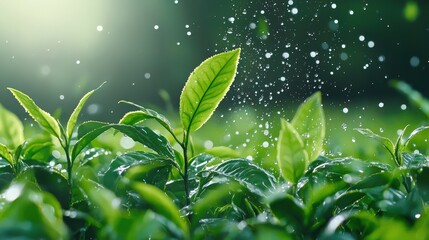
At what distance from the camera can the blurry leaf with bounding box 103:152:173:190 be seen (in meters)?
1.06

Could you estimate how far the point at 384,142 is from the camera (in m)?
1.16

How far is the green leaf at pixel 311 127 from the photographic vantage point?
0.99 metres

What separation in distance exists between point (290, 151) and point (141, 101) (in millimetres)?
6802

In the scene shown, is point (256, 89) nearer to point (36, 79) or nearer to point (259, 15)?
point (259, 15)

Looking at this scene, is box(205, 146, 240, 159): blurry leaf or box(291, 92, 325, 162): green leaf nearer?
box(291, 92, 325, 162): green leaf

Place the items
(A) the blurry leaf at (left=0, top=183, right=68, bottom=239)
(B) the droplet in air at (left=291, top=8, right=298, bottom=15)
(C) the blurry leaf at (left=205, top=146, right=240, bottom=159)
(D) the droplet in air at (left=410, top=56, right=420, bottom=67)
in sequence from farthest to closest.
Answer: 1. (B) the droplet in air at (left=291, top=8, right=298, bottom=15)
2. (D) the droplet in air at (left=410, top=56, right=420, bottom=67)
3. (C) the blurry leaf at (left=205, top=146, right=240, bottom=159)
4. (A) the blurry leaf at (left=0, top=183, right=68, bottom=239)

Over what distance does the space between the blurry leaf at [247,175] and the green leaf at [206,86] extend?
88mm

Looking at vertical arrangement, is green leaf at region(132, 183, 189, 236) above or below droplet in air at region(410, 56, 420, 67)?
above

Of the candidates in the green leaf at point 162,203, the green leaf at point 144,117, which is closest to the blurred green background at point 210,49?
the green leaf at point 144,117

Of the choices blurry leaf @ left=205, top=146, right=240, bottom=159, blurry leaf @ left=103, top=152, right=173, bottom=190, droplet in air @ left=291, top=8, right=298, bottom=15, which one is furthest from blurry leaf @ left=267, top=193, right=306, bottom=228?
droplet in air @ left=291, top=8, right=298, bottom=15

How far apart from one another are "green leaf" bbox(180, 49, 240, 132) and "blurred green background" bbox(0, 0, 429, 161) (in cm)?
591

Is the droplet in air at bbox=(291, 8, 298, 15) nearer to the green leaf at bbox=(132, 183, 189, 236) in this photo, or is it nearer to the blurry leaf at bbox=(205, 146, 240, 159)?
the blurry leaf at bbox=(205, 146, 240, 159)

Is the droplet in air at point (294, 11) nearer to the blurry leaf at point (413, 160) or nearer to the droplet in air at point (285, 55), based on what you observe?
the droplet in air at point (285, 55)

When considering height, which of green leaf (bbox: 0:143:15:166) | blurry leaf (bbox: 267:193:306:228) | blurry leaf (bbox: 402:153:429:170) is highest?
blurry leaf (bbox: 267:193:306:228)
